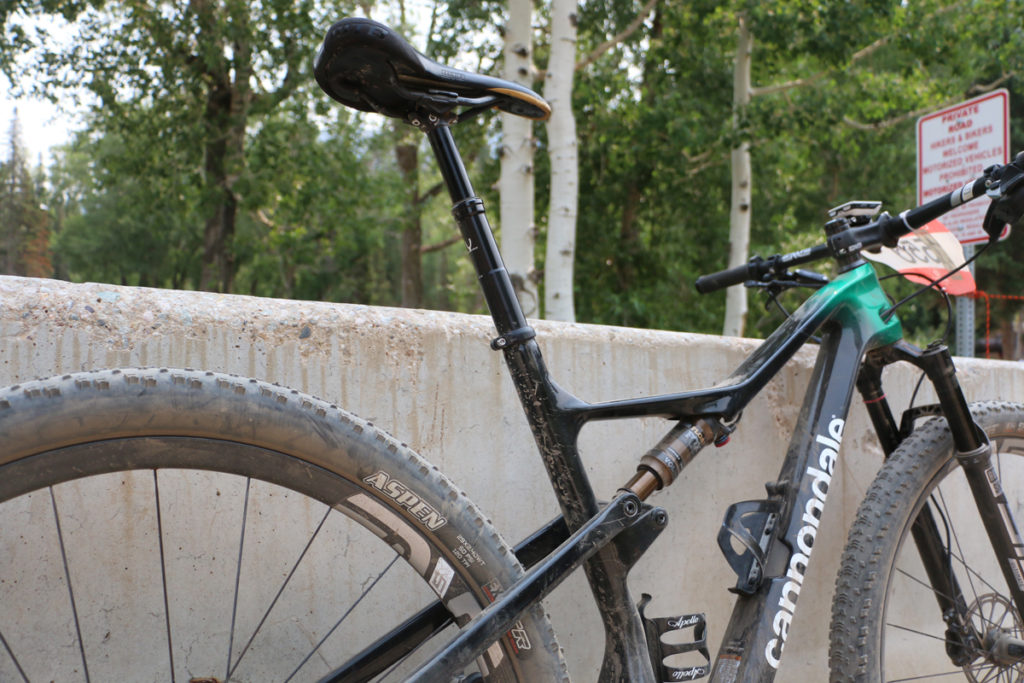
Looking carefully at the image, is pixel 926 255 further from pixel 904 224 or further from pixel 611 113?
pixel 611 113

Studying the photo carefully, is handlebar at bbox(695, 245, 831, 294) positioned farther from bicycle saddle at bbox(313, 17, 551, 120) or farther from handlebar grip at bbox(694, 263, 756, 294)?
bicycle saddle at bbox(313, 17, 551, 120)

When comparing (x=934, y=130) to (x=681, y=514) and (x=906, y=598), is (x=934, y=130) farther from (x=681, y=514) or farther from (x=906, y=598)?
(x=681, y=514)

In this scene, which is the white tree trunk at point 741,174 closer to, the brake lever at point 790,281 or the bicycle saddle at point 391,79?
the brake lever at point 790,281

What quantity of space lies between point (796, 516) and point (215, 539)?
1.18 m

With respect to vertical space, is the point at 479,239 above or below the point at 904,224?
below

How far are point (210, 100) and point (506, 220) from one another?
847 cm

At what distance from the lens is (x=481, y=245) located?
1.27 m

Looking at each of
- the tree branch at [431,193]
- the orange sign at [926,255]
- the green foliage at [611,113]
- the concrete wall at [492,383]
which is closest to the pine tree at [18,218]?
the green foliage at [611,113]

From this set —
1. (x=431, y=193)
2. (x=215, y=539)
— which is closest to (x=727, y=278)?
(x=215, y=539)

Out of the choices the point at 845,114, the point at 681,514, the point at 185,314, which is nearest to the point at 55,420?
the point at 185,314

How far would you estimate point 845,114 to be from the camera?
1125cm

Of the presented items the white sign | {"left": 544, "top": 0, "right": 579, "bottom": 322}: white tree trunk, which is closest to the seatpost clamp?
the white sign

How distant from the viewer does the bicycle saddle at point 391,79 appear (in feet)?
3.70

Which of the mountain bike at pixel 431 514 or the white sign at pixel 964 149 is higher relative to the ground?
the white sign at pixel 964 149
